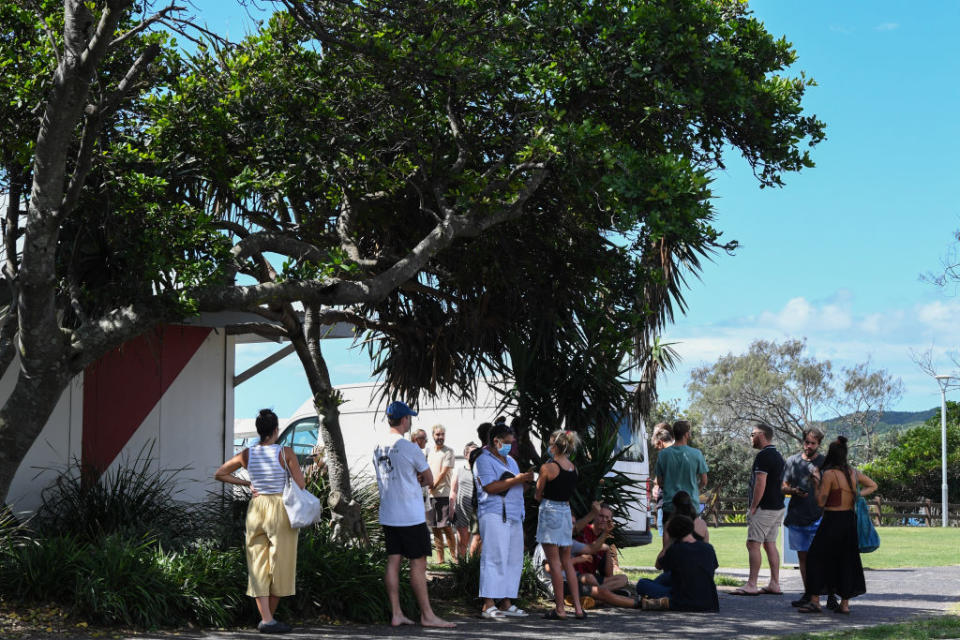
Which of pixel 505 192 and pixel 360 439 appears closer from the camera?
pixel 505 192

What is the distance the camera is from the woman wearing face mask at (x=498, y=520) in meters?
9.97

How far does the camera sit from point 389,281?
1012 cm

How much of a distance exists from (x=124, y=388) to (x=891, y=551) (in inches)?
580

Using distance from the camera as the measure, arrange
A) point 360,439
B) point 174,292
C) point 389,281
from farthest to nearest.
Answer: point 360,439 → point 389,281 → point 174,292

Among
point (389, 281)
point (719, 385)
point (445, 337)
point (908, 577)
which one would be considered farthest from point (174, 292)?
point (719, 385)

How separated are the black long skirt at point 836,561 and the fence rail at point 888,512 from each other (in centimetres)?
2498

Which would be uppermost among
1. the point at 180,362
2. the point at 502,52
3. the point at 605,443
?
the point at 502,52

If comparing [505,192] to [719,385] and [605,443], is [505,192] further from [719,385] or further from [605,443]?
[719,385]

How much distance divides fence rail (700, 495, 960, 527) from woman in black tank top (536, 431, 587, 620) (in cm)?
2578

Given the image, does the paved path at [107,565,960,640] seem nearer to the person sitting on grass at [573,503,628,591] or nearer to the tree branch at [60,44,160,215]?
the person sitting on grass at [573,503,628,591]

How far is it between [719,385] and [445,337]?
1900 inches

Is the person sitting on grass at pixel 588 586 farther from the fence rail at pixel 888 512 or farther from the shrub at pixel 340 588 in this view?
the fence rail at pixel 888 512

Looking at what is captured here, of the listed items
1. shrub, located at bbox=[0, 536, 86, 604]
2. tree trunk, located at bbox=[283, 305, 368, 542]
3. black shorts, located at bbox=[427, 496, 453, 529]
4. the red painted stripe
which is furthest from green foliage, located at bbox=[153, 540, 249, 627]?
black shorts, located at bbox=[427, 496, 453, 529]

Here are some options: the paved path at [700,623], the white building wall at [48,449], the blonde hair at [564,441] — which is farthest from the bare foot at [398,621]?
the white building wall at [48,449]
